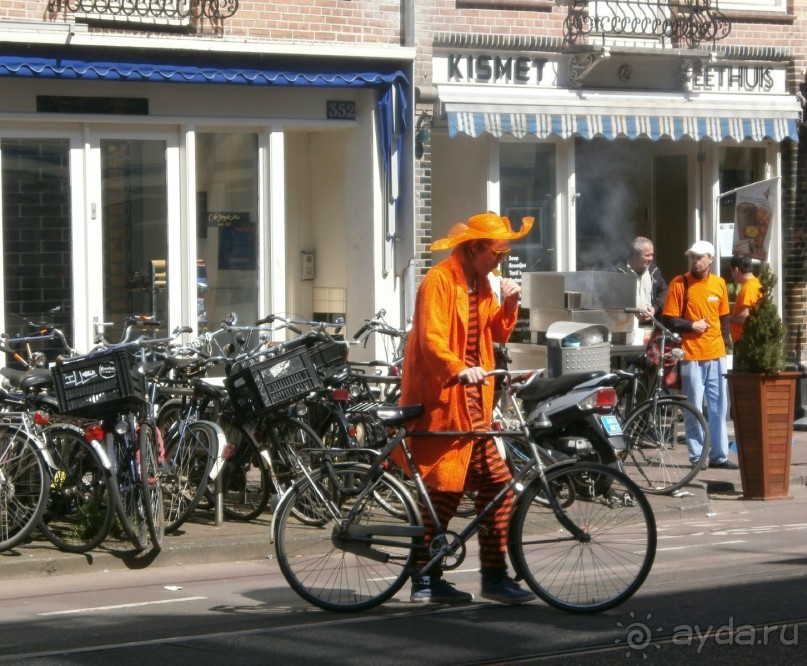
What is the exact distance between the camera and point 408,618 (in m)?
6.73

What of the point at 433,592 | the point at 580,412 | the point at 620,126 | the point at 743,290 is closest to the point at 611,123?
the point at 620,126

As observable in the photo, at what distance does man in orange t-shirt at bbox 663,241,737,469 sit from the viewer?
12.1 meters

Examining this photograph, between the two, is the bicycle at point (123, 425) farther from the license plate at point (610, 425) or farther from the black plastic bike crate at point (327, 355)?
the license plate at point (610, 425)

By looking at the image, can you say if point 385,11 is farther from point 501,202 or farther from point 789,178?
point 789,178

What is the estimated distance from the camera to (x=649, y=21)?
1496cm

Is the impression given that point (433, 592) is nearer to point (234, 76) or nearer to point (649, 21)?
point (234, 76)

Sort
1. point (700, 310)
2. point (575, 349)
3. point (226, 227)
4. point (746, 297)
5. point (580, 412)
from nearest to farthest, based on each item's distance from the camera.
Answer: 1. point (580, 412)
2. point (575, 349)
3. point (700, 310)
4. point (746, 297)
5. point (226, 227)

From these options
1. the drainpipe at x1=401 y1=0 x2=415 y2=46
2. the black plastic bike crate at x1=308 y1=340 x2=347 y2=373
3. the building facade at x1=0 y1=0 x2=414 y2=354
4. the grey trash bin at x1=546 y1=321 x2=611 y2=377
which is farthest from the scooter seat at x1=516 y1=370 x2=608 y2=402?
the drainpipe at x1=401 y1=0 x2=415 y2=46

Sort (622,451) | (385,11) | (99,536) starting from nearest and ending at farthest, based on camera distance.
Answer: (99,536) < (622,451) < (385,11)

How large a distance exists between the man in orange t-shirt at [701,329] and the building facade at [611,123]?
2886 millimetres

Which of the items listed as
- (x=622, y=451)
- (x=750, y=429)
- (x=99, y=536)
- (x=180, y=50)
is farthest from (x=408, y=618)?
(x=180, y=50)

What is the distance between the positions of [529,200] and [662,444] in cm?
476

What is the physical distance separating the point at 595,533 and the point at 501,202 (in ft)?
27.5

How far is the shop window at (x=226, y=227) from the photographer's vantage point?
1352cm
